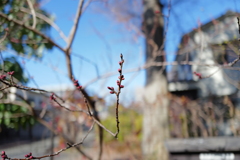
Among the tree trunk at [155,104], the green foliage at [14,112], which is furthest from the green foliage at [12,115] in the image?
the tree trunk at [155,104]

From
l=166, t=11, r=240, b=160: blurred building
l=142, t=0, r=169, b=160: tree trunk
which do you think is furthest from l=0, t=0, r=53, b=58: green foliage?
l=142, t=0, r=169, b=160: tree trunk

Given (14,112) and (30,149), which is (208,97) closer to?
(30,149)

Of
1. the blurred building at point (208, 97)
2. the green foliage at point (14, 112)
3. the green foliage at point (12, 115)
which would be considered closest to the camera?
the blurred building at point (208, 97)

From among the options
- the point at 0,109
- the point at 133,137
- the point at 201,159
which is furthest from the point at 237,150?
the point at 133,137

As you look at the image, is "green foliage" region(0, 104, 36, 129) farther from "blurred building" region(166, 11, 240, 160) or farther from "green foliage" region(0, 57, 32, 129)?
"blurred building" region(166, 11, 240, 160)

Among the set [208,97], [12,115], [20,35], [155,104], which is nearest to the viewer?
[12,115]

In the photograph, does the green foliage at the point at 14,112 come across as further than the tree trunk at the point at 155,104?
No

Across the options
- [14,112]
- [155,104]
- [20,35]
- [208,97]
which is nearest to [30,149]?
[14,112]

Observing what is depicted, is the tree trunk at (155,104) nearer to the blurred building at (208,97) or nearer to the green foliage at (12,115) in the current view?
the blurred building at (208,97)
